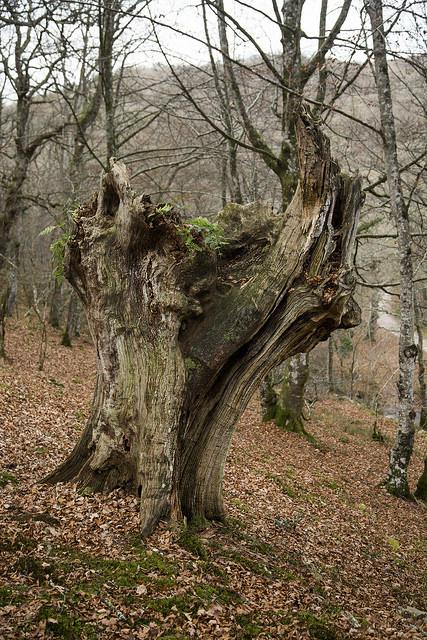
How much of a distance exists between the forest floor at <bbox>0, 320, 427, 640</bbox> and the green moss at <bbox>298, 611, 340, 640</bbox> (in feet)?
0.04

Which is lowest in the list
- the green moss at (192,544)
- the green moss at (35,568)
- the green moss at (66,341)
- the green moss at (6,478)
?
the green moss at (35,568)

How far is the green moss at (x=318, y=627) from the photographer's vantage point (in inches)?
167

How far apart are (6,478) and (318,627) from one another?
3.68 meters

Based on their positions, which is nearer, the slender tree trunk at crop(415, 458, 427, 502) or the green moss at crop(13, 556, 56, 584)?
the green moss at crop(13, 556, 56, 584)

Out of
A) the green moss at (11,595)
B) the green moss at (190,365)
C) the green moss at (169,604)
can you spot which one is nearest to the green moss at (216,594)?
the green moss at (169,604)

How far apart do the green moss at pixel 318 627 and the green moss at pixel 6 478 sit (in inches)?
133

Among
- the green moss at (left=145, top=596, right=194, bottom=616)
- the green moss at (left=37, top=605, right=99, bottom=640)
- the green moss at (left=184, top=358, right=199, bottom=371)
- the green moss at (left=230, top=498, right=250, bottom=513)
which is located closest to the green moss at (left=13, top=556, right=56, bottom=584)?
the green moss at (left=37, top=605, right=99, bottom=640)

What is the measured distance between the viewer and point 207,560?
4.83 meters

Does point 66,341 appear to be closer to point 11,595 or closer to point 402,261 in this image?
point 402,261

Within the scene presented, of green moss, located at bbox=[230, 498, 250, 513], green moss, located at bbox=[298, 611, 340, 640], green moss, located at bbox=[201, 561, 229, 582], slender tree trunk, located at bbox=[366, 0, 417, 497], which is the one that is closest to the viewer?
green moss, located at bbox=[298, 611, 340, 640]

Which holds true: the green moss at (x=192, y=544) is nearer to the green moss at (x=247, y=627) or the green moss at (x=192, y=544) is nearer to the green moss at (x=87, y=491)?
the green moss at (x=247, y=627)

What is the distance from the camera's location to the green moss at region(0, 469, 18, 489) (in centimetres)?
575

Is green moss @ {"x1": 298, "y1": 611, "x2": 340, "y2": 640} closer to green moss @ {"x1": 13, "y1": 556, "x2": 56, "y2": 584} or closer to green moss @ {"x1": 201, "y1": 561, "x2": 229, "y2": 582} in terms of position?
green moss @ {"x1": 201, "y1": 561, "x2": 229, "y2": 582}

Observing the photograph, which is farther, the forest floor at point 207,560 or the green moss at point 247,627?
the green moss at point 247,627
